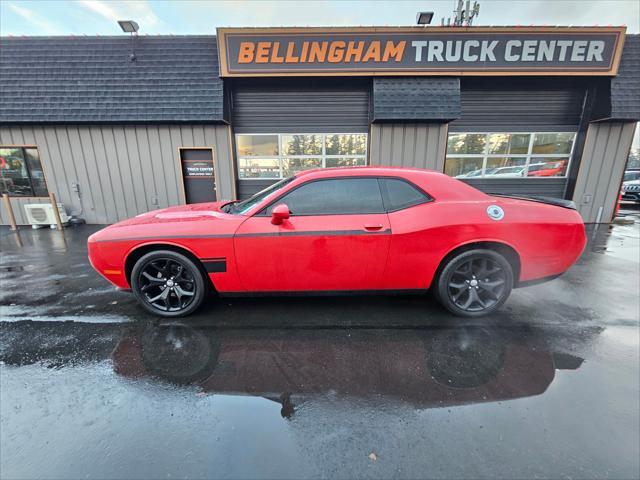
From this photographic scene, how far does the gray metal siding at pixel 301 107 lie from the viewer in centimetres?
766

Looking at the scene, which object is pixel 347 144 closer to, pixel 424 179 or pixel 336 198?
pixel 424 179

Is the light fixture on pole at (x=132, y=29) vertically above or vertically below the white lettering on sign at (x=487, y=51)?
above

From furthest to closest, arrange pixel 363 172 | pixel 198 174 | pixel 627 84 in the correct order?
pixel 198 174 → pixel 627 84 → pixel 363 172

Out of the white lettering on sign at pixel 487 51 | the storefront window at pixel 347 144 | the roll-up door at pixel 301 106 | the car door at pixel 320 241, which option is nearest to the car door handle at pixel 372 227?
the car door at pixel 320 241

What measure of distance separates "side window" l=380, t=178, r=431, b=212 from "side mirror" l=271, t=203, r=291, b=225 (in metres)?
1.04

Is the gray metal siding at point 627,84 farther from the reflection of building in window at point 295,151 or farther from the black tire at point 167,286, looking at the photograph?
the black tire at point 167,286

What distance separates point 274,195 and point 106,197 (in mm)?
7546

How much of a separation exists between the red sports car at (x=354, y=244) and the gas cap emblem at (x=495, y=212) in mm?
12

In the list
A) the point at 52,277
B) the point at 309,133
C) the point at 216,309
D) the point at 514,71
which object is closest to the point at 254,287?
the point at 216,309

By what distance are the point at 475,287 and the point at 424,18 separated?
280 inches

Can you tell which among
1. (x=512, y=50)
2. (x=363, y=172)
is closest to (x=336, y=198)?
(x=363, y=172)

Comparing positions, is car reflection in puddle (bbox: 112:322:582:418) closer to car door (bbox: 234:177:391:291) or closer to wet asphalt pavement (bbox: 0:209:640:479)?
wet asphalt pavement (bbox: 0:209:640:479)

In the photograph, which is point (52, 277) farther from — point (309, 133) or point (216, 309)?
point (309, 133)

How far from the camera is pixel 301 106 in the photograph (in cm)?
782
